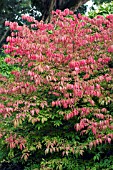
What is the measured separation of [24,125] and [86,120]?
45.3 inches

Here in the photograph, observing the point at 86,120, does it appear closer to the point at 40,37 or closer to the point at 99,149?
the point at 99,149

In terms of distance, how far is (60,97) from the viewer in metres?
3.71

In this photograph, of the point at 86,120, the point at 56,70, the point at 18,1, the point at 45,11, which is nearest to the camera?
the point at 86,120

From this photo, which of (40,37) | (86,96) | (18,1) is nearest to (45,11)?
(40,37)

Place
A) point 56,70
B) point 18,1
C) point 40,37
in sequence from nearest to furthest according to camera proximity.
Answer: point 56,70 → point 40,37 → point 18,1

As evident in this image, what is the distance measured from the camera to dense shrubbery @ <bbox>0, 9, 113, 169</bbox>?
3.54m

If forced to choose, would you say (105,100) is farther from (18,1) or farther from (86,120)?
(18,1)

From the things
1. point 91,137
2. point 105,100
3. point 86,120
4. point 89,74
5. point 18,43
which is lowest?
point 91,137

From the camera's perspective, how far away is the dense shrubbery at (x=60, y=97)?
3.54 m

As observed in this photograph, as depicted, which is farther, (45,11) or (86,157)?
(45,11)

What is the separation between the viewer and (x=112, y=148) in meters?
3.67

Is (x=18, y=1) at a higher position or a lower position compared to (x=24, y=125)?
higher

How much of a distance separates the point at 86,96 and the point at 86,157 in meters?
0.92

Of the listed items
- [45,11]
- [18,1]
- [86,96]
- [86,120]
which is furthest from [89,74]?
[18,1]
